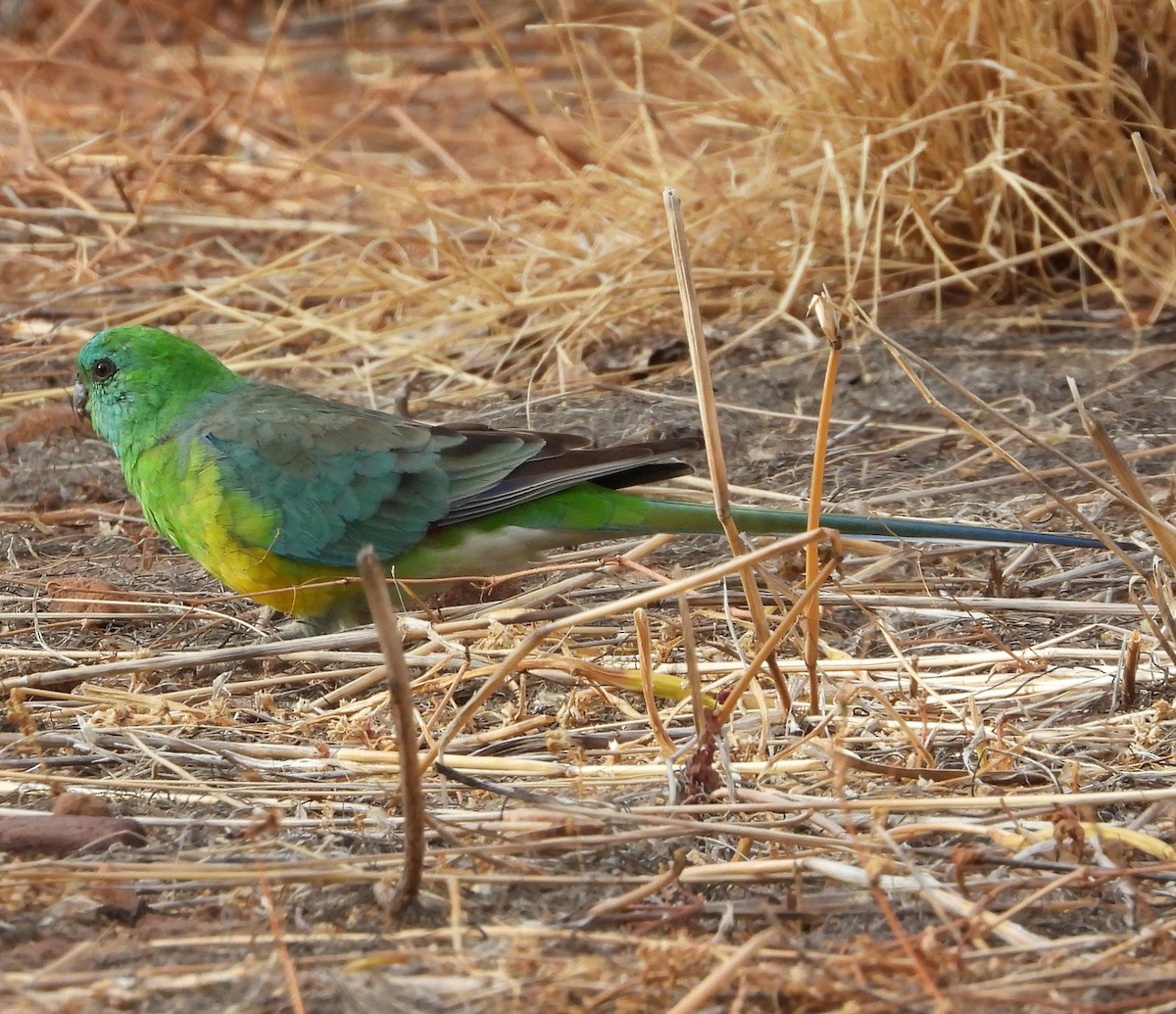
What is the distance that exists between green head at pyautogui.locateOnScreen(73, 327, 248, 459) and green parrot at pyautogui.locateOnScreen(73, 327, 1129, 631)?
2.9 inches

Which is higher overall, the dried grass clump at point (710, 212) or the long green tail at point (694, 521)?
Result: the dried grass clump at point (710, 212)

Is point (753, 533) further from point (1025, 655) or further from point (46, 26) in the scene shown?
point (46, 26)

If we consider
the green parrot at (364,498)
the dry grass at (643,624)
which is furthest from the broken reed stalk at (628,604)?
the green parrot at (364,498)

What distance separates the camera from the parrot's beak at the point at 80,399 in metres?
4.12

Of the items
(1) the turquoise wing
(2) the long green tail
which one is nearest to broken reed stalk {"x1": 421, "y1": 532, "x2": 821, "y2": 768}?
(2) the long green tail

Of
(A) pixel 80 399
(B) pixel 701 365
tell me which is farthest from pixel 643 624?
(A) pixel 80 399

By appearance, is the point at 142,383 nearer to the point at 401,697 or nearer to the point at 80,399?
the point at 80,399

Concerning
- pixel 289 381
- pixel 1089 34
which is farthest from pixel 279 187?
pixel 1089 34

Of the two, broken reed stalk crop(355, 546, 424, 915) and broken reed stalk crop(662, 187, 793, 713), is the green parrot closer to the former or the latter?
broken reed stalk crop(662, 187, 793, 713)

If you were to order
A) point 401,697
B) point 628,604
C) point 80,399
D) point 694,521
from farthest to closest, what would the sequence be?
point 80,399 < point 694,521 < point 628,604 < point 401,697

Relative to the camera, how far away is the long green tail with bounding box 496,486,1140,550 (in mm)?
3178

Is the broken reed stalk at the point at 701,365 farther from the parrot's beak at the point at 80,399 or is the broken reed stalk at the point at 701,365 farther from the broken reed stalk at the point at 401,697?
the parrot's beak at the point at 80,399

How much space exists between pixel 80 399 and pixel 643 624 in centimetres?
228

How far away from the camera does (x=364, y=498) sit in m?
3.61
